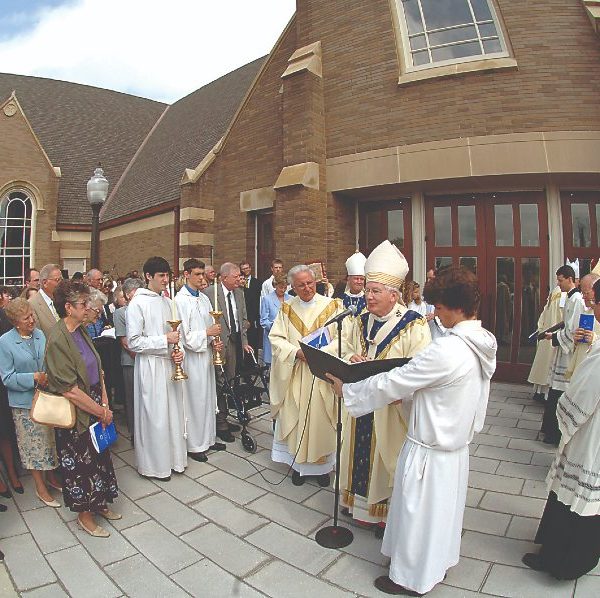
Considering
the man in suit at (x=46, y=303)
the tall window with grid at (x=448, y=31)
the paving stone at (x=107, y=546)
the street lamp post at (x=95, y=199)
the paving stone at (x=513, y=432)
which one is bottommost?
the paving stone at (x=107, y=546)

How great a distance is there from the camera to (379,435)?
3.40 meters

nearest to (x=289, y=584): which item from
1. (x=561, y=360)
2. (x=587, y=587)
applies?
(x=587, y=587)

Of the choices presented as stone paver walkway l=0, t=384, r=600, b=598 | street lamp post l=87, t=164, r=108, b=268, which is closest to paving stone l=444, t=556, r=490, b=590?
stone paver walkway l=0, t=384, r=600, b=598

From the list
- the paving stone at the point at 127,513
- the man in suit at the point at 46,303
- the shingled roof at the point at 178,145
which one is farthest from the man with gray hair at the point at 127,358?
the shingled roof at the point at 178,145

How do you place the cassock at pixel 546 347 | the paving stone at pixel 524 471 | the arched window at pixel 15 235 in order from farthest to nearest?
the arched window at pixel 15 235, the cassock at pixel 546 347, the paving stone at pixel 524 471

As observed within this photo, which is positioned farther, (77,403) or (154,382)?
(154,382)

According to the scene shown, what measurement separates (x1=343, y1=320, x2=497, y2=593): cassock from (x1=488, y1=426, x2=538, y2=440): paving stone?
11.5 feet

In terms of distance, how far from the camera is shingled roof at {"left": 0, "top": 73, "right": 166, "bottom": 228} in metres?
21.2

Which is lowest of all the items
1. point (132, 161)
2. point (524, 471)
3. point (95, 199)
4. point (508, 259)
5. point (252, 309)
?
point (524, 471)

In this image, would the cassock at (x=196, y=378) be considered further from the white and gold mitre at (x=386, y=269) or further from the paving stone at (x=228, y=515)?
the white and gold mitre at (x=386, y=269)

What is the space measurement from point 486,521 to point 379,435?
4.08 feet

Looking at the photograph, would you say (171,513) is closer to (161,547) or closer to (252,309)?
(161,547)

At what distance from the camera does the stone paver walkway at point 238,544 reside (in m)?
2.84

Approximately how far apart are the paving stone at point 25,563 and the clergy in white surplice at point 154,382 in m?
1.21
